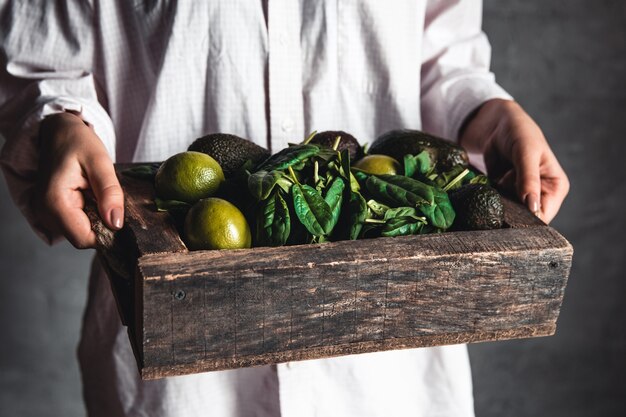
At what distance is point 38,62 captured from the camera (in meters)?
1.07

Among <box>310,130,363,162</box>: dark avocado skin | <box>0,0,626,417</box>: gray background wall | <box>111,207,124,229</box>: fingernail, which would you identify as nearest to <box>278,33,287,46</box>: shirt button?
<box>310,130,363,162</box>: dark avocado skin

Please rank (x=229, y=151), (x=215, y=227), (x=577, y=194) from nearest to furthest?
(x=215, y=227), (x=229, y=151), (x=577, y=194)

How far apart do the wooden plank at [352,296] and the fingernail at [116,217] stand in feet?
0.25

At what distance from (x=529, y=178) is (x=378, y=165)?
0.18 meters

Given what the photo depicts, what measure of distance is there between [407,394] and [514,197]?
1.26 feet

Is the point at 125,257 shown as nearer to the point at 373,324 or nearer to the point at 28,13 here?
the point at 373,324

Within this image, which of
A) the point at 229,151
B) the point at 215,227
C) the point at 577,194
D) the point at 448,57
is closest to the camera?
the point at 215,227

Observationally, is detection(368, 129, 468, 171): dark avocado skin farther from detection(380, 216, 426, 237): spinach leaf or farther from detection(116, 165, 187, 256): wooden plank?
detection(116, 165, 187, 256): wooden plank

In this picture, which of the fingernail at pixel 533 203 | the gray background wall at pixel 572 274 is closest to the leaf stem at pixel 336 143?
the fingernail at pixel 533 203

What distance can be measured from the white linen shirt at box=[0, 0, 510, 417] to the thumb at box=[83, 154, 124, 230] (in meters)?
0.28

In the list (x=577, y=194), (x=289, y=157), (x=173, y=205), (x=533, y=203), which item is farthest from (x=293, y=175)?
(x=577, y=194)

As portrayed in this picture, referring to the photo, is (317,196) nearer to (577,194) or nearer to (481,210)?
(481,210)

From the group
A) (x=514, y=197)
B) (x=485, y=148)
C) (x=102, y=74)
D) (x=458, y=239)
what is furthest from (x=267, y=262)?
(x=102, y=74)

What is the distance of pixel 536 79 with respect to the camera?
191cm
